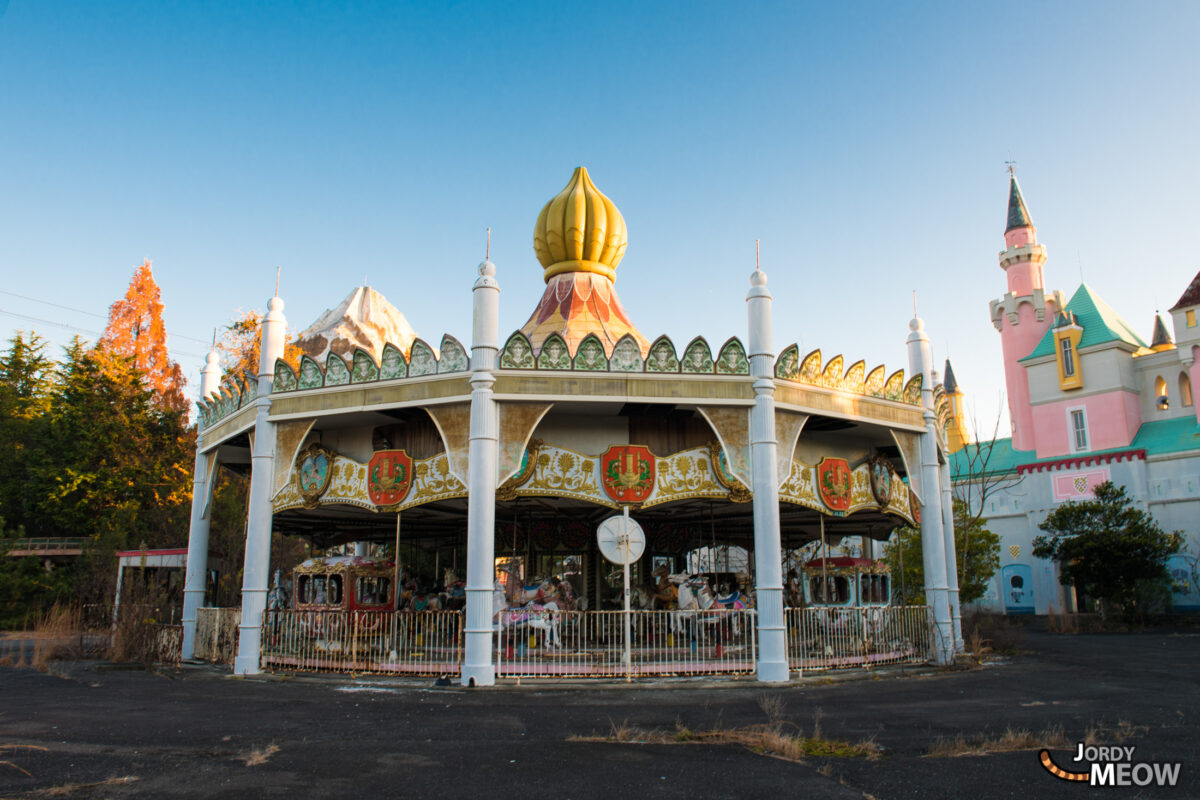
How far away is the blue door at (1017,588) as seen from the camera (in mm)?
A: 41941

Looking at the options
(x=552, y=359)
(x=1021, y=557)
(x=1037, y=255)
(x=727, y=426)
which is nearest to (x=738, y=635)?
Answer: (x=727, y=426)

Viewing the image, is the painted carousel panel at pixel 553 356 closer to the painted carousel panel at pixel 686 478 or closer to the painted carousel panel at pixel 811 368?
the painted carousel panel at pixel 686 478

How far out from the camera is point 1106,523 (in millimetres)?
34938

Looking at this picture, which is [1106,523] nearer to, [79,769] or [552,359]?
[552,359]

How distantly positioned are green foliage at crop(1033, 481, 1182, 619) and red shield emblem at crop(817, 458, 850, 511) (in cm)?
2255

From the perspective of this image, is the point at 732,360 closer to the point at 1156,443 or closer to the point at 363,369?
the point at 363,369

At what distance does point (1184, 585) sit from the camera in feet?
118

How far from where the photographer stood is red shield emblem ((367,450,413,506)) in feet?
53.2

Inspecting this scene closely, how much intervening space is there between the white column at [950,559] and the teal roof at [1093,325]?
27278mm

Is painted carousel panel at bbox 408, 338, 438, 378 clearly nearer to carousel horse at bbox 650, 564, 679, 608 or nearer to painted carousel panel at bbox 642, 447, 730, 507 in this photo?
painted carousel panel at bbox 642, 447, 730, 507

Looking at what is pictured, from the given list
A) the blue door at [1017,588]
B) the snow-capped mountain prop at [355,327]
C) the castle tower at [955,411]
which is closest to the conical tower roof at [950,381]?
the castle tower at [955,411]

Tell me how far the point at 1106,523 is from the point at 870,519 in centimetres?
1923

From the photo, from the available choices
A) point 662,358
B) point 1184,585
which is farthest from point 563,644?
point 1184,585

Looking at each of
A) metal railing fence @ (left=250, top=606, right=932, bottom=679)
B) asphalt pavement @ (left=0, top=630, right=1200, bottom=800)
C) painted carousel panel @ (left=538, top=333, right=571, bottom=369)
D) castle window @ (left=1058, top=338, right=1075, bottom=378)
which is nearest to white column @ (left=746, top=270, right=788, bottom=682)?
metal railing fence @ (left=250, top=606, right=932, bottom=679)
